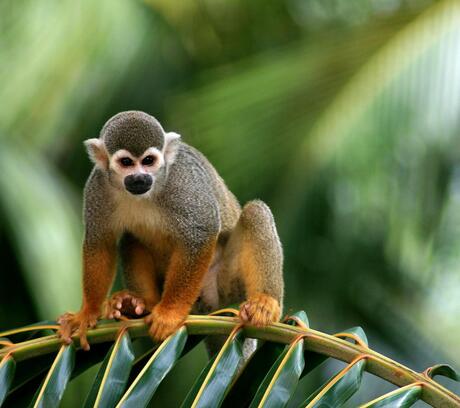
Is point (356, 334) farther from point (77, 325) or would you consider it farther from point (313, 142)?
point (313, 142)

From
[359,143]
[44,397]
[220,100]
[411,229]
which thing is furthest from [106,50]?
[44,397]

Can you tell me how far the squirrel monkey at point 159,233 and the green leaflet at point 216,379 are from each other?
0.63 meters

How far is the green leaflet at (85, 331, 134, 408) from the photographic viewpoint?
239 cm

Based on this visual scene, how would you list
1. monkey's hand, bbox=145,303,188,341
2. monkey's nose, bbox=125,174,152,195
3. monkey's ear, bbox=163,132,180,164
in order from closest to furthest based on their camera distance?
1. monkey's hand, bbox=145,303,188,341
2. monkey's nose, bbox=125,174,152,195
3. monkey's ear, bbox=163,132,180,164

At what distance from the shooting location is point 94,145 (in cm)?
348

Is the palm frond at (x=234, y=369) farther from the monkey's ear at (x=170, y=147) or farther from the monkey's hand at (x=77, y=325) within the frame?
the monkey's ear at (x=170, y=147)

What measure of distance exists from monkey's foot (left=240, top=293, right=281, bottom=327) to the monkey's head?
0.67 metres

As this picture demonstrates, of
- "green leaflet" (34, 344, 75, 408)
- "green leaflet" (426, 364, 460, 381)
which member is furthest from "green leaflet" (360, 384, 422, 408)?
"green leaflet" (34, 344, 75, 408)

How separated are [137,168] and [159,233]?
1.22 ft

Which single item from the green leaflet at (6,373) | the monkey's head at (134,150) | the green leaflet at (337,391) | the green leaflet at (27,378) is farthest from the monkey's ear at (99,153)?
the green leaflet at (337,391)

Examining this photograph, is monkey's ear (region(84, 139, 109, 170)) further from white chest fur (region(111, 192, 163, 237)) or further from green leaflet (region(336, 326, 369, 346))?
green leaflet (region(336, 326, 369, 346))

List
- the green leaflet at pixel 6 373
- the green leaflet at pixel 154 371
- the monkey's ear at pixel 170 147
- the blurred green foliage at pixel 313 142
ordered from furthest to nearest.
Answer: the blurred green foliage at pixel 313 142, the monkey's ear at pixel 170 147, the green leaflet at pixel 6 373, the green leaflet at pixel 154 371

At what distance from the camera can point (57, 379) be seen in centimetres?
251

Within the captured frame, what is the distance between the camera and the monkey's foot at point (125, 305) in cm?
337
